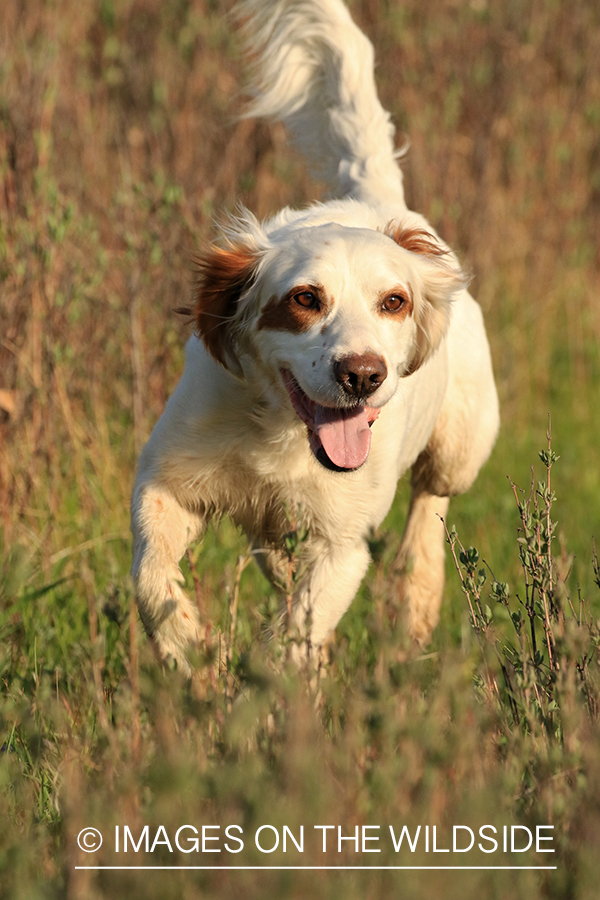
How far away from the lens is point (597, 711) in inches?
89.4

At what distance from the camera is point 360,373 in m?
2.58

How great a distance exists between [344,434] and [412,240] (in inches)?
30.0

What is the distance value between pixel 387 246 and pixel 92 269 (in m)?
2.19

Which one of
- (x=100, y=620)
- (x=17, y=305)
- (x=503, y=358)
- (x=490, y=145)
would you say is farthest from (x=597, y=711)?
(x=490, y=145)

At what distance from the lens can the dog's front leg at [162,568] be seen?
2697 mm

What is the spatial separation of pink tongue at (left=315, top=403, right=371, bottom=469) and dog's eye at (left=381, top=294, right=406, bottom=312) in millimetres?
280

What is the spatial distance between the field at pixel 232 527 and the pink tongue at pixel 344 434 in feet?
1.41

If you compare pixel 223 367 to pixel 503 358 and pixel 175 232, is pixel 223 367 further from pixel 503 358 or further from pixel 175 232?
pixel 503 358

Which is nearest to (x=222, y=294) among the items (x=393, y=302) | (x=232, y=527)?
(x=393, y=302)
